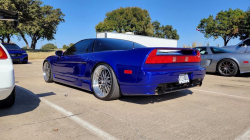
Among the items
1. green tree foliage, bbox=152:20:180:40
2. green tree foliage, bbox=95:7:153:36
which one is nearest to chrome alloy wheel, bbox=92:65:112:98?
green tree foliage, bbox=95:7:153:36

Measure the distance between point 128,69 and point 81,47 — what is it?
1.69 meters

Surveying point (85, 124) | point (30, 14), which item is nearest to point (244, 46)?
point (85, 124)

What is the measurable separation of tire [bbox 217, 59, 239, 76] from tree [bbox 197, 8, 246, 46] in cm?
2934

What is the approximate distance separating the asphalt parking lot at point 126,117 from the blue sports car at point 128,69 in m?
0.29

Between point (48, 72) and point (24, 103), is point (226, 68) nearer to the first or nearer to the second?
point (48, 72)

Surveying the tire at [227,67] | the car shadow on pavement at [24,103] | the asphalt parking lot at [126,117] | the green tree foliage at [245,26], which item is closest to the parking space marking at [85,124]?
the asphalt parking lot at [126,117]

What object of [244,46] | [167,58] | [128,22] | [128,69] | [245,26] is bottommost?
[128,69]

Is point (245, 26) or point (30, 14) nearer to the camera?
point (30, 14)

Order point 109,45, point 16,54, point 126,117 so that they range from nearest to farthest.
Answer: point 126,117, point 109,45, point 16,54

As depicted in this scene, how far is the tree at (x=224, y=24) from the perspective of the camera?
32562 mm

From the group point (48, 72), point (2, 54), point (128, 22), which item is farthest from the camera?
point (128, 22)

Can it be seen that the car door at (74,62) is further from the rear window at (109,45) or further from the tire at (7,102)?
the tire at (7,102)

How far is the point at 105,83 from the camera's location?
11.3 ft

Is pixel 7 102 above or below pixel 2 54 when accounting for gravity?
below
